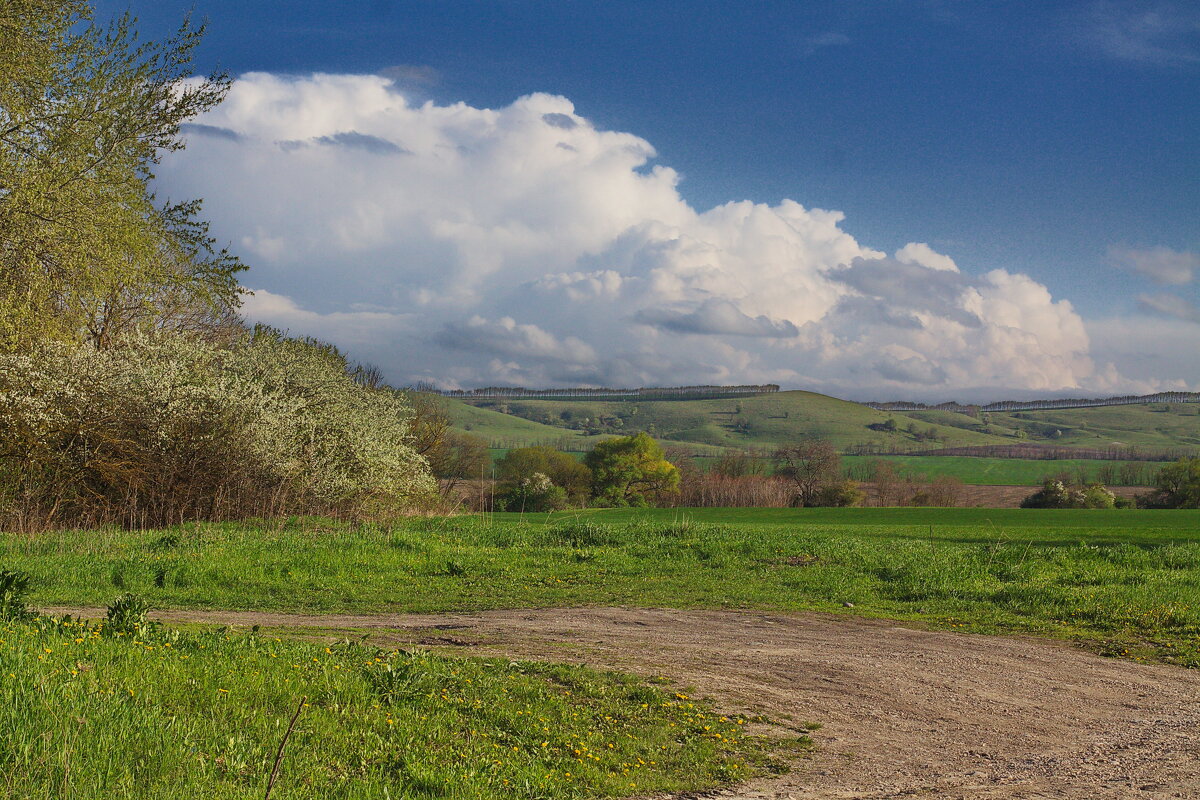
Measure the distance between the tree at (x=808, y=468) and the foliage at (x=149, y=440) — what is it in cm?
6066

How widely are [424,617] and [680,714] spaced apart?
23.5ft

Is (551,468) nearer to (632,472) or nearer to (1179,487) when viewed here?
(632,472)

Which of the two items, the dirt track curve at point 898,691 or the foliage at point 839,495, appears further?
the foliage at point 839,495

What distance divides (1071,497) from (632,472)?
1695 inches

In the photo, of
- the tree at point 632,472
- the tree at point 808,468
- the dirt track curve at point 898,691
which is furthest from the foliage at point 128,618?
the tree at point 808,468

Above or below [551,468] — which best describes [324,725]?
above

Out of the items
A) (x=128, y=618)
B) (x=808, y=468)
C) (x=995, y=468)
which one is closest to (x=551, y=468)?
(x=808, y=468)

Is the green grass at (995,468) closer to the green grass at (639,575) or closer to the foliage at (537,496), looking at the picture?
the foliage at (537,496)

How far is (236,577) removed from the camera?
17016mm

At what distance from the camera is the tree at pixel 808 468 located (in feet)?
284

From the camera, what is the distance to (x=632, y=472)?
88188 mm

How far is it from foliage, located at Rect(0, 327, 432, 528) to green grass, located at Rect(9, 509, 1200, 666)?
5.55 meters

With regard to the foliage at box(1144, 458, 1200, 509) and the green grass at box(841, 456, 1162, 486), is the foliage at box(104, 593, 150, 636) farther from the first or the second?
the green grass at box(841, 456, 1162, 486)

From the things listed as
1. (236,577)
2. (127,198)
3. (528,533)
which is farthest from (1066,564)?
(127,198)
